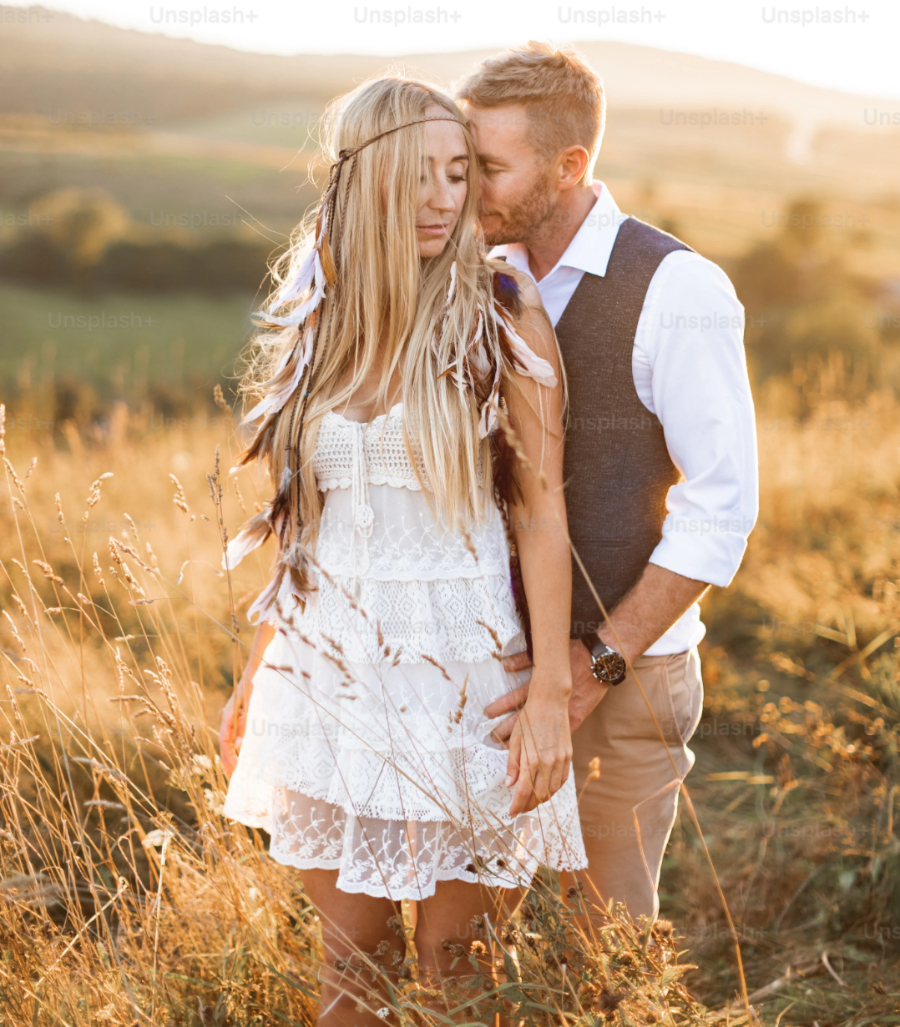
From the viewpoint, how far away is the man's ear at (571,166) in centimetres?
183

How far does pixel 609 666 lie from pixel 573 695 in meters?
0.10

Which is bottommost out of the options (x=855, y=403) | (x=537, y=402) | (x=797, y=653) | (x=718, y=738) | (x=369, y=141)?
(x=718, y=738)

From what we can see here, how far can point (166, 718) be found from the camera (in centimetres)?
164

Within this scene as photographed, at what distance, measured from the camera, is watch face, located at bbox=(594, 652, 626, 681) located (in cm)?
168

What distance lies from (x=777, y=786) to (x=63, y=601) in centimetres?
347

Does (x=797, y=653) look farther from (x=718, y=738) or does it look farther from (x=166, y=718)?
(x=166, y=718)

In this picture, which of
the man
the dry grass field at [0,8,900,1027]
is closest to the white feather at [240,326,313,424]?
the dry grass field at [0,8,900,1027]

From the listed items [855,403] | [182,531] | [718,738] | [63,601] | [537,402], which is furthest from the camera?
[855,403]

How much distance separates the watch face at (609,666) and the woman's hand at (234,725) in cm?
78

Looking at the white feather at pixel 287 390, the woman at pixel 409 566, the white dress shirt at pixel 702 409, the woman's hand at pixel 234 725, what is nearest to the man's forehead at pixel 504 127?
the woman at pixel 409 566

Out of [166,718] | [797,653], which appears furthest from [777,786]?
[166,718]

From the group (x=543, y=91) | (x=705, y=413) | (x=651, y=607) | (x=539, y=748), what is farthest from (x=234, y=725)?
(x=543, y=91)

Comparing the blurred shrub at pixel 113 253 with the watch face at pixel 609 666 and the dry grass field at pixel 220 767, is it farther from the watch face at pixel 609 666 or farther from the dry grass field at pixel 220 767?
the watch face at pixel 609 666

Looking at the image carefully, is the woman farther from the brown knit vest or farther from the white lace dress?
the brown knit vest
